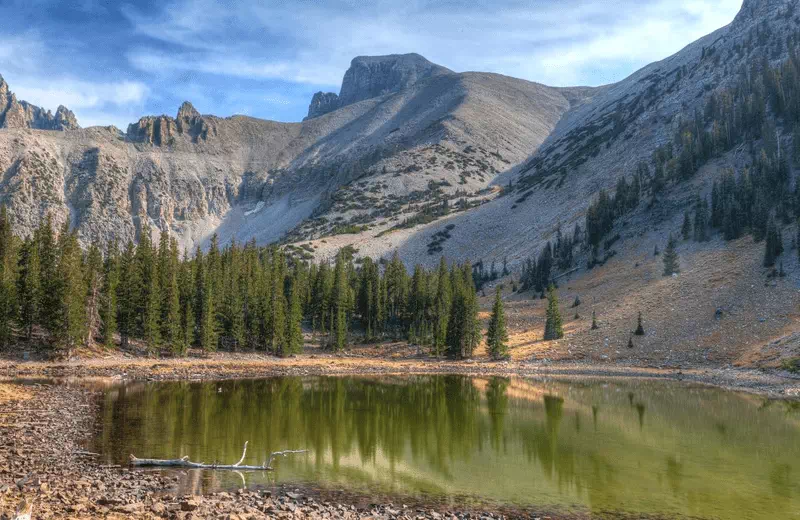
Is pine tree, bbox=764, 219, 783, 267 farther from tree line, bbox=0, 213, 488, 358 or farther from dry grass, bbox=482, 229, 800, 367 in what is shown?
tree line, bbox=0, 213, 488, 358

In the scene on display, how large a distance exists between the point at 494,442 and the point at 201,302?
52.6 m

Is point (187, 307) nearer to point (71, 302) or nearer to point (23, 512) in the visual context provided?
point (71, 302)

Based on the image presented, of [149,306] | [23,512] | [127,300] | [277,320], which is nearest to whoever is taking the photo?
[23,512]

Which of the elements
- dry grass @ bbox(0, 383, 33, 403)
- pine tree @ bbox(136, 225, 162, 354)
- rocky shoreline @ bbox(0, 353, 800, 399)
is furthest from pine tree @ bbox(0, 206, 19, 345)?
dry grass @ bbox(0, 383, 33, 403)

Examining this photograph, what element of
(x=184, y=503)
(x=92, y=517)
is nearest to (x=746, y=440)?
(x=184, y=503)

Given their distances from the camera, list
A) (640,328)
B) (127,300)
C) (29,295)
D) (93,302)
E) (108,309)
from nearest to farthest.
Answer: (29,295) < (93,302) < (108,309) < (127,300) < (640,328)

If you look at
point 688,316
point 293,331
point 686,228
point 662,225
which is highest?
point 662,225

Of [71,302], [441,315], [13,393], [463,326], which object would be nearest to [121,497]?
[13,393]

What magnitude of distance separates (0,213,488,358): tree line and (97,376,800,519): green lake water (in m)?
19.4

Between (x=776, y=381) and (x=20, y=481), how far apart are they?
194 feet

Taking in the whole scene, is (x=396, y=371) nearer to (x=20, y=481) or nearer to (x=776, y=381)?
(x=776, y=381)

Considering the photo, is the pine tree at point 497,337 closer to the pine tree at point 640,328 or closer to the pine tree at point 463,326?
the pine tree at point 463,326

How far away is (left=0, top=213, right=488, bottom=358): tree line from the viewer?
5850 cm

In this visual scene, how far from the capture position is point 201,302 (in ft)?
241
